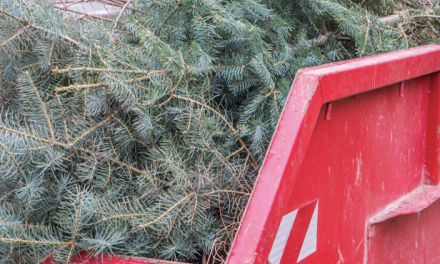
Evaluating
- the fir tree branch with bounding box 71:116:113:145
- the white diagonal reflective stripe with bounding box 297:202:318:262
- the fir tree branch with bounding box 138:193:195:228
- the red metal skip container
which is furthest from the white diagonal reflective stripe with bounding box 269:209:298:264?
the fir tree branch with bounding box 71:116:113:145

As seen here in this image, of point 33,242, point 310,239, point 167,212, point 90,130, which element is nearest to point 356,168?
point 310,239

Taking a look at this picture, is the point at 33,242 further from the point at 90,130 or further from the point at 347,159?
the point at 347,159

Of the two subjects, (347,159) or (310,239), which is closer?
(310,239)

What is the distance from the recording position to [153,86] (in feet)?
4.46

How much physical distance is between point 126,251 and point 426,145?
4.70ft

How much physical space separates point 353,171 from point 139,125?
0.75m

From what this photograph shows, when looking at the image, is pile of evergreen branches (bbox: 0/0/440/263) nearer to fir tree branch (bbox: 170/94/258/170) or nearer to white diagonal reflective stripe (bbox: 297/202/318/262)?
fir tree branch (bbox: 170/94/258/170)

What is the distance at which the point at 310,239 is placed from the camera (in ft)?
3.90

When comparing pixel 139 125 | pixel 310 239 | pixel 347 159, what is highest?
pixel 139 125

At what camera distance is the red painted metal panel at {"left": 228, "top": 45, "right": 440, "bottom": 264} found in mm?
1021

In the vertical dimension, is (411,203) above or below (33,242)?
below

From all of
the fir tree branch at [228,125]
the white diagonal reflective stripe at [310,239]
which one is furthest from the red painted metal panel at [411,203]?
the fir tree branch at [228,125]

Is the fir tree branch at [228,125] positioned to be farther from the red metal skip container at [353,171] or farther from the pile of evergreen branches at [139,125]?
the red metal skip container at [353,171]

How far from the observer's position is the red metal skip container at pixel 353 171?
40.4 inches
